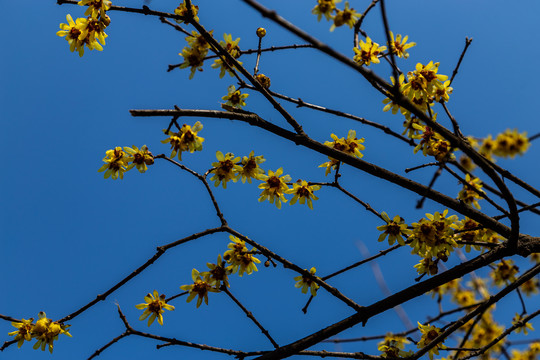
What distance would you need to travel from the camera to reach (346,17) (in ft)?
9.98

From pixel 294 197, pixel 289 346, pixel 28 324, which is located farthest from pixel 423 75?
pixel 28 324

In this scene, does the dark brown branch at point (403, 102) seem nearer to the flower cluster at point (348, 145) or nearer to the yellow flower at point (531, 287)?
the flower cluster at point (348, 145)

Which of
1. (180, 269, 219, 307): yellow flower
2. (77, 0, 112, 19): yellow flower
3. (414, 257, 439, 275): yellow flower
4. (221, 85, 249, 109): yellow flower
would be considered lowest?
(414, 257, 439, 275): yellow flower

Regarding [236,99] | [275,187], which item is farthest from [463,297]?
[236,99]

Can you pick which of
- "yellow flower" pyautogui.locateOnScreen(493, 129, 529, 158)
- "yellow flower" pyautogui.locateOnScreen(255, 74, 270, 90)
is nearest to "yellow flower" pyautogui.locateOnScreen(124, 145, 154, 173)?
"yellow flower" pyautogui.locateOnScreen(255, 74, 270, 90)

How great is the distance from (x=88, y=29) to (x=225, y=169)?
1.51m

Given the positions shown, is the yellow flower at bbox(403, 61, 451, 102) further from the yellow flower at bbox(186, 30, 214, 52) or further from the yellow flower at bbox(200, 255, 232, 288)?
the yellow flower at bbox(200, 255, 232, 288)

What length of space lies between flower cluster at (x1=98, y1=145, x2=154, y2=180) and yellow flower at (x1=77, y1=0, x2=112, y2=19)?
1.00 m

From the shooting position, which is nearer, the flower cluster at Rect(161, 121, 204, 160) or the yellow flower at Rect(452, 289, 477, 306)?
the flower cluster at Rect(161, 121, 204, 160)

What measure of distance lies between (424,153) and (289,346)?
1832 mm

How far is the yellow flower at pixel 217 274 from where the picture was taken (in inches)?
126

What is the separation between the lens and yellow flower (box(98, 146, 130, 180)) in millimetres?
3199

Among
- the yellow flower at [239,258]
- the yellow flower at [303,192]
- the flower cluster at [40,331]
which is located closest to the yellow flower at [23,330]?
the flower cluster at [40,331]

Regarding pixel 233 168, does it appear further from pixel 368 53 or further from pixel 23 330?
pixel 23 330
